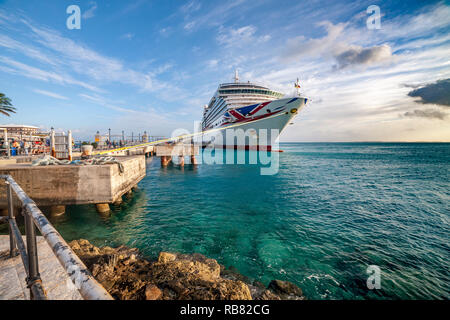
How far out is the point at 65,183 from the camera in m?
7.69

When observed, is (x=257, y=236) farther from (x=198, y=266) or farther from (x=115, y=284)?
(x=115, y=284)

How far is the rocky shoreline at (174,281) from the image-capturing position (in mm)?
3611

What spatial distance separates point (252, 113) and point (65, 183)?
31.2 m

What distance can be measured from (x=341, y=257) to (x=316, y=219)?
3.01 metres

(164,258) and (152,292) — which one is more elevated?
(152,292)

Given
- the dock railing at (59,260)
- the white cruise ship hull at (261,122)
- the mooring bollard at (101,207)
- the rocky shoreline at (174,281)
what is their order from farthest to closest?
the white cruise ship hull at (261,122) → the mooring bollard at (101,207) → the rocky shoreline at (174,281) → the dock railing at (59,260)

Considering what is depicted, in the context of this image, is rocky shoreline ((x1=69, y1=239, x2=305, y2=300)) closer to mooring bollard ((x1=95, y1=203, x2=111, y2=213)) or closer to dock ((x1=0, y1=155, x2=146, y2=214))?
dock ((x1=0, y1=155, x2=146, y2=214))

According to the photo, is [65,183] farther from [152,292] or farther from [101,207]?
[152,292]

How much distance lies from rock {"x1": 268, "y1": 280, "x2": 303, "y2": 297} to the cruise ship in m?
21.1

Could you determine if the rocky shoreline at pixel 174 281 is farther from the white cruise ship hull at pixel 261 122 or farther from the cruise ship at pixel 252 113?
the white cruise ship hull at pixel 261 122

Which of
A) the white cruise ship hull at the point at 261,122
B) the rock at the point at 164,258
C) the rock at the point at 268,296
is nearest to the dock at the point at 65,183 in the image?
the rock at the point at 164,258

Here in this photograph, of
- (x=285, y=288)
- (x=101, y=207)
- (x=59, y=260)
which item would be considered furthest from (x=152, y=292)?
(x=101, y=207)

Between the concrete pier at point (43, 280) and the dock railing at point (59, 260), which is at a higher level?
the dock railing at point (59, 260)

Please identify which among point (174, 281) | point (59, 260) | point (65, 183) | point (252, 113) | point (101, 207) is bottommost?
point (174, 281)
